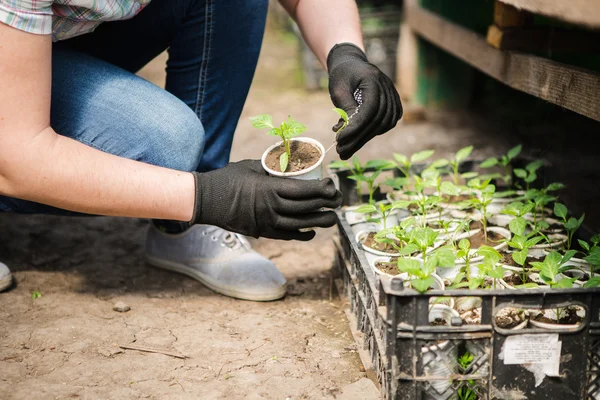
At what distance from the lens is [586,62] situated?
3039 mm

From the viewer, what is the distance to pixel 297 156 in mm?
1665

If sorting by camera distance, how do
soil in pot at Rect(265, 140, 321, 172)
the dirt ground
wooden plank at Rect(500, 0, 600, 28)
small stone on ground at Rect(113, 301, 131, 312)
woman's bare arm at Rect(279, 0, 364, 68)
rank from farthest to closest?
woman's bare arm at Rect(279, 0, 364, 68)
small stone on ground at Rect(113, 301, 131, 312)
soil in pot at Rect(265, 140, 321, 172)
the dirt ground
wooden plank at Rect(500, 0, 600, 28)

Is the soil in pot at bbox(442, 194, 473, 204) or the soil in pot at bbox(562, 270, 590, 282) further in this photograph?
the soil in pot at bbox(442, 194, 473, 204)

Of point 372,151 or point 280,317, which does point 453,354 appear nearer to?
point 280,317

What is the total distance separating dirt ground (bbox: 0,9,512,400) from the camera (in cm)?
151

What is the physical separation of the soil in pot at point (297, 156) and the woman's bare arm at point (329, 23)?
0.49m

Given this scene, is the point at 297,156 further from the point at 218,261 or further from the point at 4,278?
the point at 4,278

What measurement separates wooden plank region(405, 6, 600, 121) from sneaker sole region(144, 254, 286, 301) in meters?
0.97

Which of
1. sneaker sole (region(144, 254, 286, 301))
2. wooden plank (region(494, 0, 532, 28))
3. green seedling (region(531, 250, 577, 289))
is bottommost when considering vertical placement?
sneaker sole (region(144, 254, 286, 301))

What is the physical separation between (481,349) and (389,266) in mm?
353

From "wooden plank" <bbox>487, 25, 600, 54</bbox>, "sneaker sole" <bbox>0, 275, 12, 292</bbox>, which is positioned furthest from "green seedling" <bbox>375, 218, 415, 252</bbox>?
"sneaker sole" <bbox>0, 275, 12, 292</bbox>

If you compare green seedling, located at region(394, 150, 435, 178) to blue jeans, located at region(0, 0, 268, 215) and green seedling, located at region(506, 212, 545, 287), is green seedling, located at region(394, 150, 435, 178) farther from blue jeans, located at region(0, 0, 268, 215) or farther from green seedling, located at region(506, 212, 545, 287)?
blue jeans, located at region(0, 0, 268, 215)

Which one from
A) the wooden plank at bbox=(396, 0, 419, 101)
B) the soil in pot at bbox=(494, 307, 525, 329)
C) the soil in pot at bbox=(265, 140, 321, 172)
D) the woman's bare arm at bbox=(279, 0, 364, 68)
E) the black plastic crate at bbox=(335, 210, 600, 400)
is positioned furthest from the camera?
the wooden plank at bbox=(396, 0, 419, 101)

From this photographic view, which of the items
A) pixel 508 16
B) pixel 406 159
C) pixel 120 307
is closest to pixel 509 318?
pixel 406 159
